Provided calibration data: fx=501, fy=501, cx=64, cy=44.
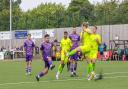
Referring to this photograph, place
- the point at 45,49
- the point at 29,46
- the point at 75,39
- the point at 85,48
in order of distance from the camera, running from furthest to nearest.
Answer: the point at 29,46 < the point at 75,39 < the point at 45,49 < the point at 85,48

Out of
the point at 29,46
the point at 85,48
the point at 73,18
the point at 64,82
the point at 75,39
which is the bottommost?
the point at 64,82

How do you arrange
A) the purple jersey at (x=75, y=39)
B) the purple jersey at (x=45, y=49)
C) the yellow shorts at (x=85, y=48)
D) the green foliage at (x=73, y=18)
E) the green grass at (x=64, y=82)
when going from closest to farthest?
the green grass at (x=64, y=82) → the yellow shorts at (x=85, y=48) → the purple jersey at (x=45, y=49) → the purple jersey at (x=75, y=39) → the green foliage at (x=73, y=18)

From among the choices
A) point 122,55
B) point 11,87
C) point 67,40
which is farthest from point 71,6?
point 11,87

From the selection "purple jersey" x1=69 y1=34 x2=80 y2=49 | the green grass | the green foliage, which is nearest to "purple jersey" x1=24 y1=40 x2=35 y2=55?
the green grass

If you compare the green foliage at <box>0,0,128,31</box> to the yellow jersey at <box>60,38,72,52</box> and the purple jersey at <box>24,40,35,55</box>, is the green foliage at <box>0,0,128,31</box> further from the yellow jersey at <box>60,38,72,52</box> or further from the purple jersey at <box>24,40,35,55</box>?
the yellow jersey at <box>60,38,72,52</box>

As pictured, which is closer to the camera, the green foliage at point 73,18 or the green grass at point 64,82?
the green grass at point 64,82

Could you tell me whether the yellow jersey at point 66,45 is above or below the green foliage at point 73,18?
below

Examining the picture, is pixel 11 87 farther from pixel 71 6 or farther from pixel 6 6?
pixel 6 6

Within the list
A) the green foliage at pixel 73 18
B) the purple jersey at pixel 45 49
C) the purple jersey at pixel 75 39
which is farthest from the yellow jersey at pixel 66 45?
the green foliage at pixel 73 18

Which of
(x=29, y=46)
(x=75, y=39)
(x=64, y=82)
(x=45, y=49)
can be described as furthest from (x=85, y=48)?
(x=29, y=46)

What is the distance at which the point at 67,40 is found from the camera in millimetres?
25984

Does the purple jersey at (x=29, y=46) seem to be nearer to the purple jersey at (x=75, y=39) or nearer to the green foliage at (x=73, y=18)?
the purple jersey at (x=75, y=39)

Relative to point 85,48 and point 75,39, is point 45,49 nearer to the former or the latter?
point 85,48

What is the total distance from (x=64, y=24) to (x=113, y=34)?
1265 cm
